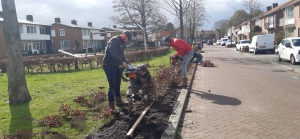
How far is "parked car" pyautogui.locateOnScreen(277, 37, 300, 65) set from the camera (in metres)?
15.6

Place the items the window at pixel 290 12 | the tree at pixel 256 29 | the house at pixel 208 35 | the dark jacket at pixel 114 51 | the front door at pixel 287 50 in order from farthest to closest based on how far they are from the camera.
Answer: the house at pixel 208 35, the tree at pixel 256 29, the window at pixel 290 12, the front door at pixel 287 50, the dark jacket at pixel 114 51

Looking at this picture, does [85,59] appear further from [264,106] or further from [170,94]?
[264,106]

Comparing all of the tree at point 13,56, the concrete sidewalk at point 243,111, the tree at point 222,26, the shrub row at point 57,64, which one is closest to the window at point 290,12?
the shrub row at point 57,64

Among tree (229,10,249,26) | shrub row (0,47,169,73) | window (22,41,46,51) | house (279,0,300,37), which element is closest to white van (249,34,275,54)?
house (279,0,300,37)

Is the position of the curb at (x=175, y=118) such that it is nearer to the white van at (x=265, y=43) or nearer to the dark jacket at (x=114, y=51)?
the dark jacket at (x=114, y=51)

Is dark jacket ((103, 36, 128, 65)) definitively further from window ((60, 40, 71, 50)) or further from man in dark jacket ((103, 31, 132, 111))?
window ((60, 40, 71, 50))

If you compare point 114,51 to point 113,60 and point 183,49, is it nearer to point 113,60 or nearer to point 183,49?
point 113,60

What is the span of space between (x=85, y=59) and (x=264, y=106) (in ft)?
39.9

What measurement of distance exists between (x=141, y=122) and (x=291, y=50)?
45.9 ft

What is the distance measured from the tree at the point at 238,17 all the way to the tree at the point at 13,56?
78.7 m

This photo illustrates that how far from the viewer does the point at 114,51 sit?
5.87 meters

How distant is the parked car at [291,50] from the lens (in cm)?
1565

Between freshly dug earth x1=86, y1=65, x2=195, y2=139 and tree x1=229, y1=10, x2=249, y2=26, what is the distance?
78331mm

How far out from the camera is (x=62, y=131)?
179 inches
